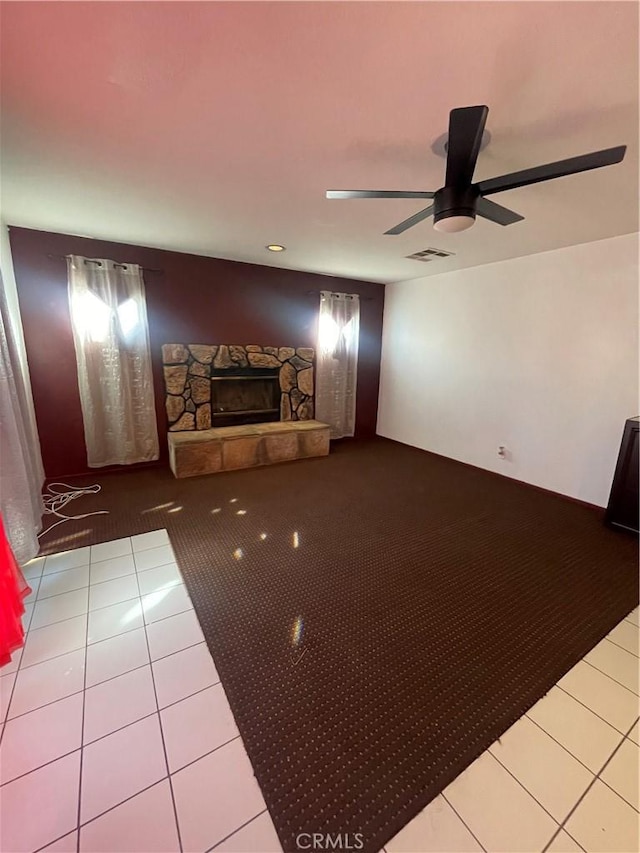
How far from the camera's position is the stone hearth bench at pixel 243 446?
3520 millimetres

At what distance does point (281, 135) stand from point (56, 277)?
2746 mm

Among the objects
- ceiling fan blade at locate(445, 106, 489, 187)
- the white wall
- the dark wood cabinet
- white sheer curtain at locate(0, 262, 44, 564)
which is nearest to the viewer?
ceiling fan blade at locate(445, 106, 489, 187)

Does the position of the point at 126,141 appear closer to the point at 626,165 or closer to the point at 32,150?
the point at 32,150

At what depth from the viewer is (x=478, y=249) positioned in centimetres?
316

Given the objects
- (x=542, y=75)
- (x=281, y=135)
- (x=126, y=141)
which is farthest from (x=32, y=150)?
(x=542, y=75)

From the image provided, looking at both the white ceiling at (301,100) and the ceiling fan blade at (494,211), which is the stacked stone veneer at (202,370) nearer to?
the white ceiling at (301,100)

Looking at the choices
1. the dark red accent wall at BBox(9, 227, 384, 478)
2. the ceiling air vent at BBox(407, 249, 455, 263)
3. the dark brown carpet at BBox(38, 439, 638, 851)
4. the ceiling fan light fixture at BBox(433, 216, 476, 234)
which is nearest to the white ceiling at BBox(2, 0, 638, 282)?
the ceiling fan light fixture at BBox(433, 216, 476, 234)

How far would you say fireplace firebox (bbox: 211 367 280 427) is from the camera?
4.02 m

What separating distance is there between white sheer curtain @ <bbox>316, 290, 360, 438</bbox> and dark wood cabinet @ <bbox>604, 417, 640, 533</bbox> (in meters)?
3.01

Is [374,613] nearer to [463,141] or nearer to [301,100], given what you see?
[463,141]

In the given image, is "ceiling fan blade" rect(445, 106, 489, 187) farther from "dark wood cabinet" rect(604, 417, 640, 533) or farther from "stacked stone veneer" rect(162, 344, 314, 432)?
"stacked stone veneer" rect(162, 344, 314, 432)

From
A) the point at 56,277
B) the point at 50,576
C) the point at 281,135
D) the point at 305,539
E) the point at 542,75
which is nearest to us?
the point at 542,75

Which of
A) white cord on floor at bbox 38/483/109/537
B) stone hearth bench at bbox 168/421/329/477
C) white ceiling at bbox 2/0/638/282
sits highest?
white ceiling at bbox 2/0/638/282

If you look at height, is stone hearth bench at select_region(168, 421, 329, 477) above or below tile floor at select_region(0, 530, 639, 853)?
above
